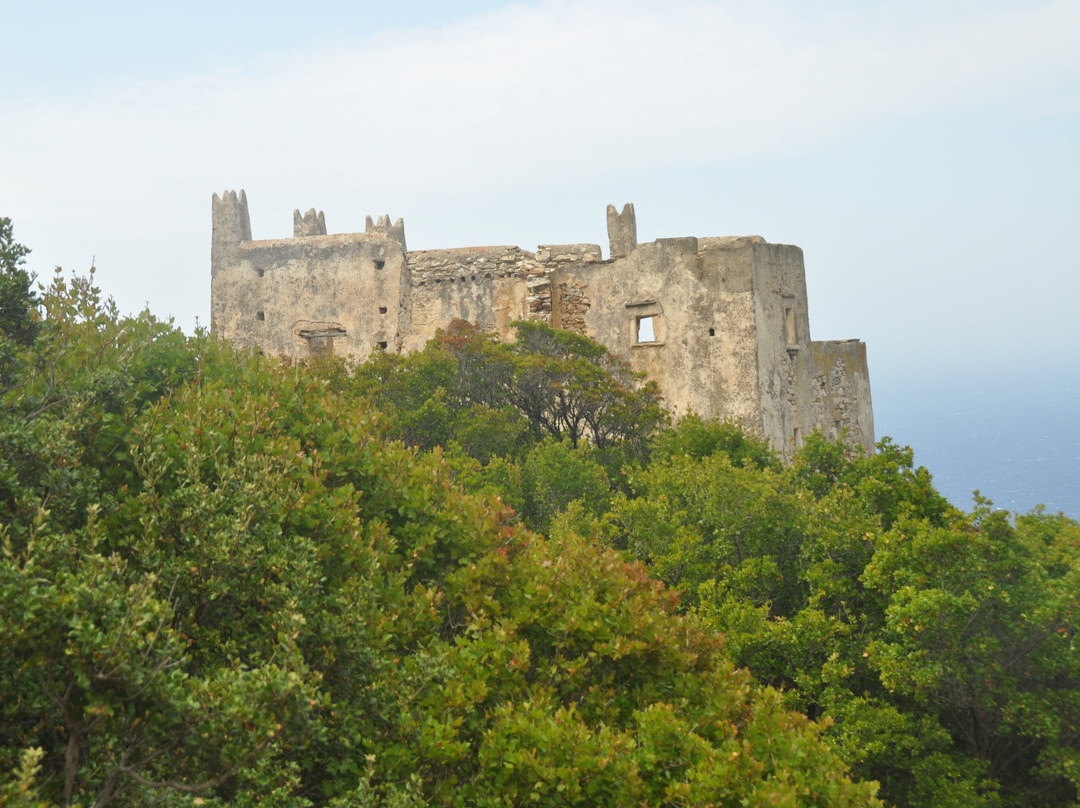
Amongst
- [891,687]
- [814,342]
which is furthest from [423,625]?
[814,342]

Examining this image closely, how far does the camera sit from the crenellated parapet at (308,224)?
2653 cm

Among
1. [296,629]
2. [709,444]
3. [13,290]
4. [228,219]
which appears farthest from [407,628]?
[228,219]

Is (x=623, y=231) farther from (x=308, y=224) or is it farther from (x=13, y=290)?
(x=13, y=290)

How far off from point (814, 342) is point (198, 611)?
62.0 feet

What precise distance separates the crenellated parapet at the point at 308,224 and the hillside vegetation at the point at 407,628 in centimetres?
1456

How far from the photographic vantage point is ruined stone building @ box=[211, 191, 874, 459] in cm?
2162

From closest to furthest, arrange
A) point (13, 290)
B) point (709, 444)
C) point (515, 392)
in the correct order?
point (13, 290) → point (709, 444) → point (515, 392)

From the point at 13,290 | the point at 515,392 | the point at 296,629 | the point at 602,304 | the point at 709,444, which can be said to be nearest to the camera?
the point at 296,629

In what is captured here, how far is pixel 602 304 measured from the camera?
23.1m

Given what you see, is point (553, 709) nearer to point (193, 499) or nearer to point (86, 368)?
point (193, 499)

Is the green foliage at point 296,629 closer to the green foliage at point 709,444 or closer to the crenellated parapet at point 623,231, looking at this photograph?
the green foliage at point 709,444

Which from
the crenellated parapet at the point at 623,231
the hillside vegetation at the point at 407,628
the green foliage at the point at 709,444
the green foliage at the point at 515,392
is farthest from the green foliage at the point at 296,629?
the crenellated parapet at the point at 623,231

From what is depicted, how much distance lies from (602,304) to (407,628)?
15.9 meters

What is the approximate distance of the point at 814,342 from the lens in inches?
925
